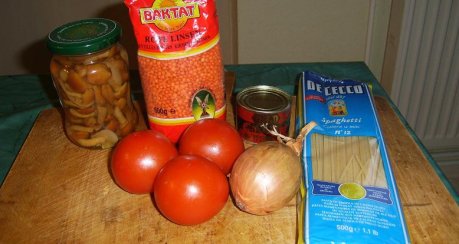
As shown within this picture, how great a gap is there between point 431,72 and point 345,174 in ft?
3.61

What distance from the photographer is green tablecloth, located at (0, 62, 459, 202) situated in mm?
1130

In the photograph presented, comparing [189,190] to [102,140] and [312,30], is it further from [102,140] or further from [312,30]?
[312,30]

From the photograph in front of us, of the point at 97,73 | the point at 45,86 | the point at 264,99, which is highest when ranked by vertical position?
the point at 97,73

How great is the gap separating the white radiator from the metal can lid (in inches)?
33.0

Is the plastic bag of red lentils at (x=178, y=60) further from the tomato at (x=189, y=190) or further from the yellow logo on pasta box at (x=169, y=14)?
the tomato at (x=189, y=190)

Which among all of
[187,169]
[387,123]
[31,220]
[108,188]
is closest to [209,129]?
[187,169]

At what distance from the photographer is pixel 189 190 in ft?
2.21

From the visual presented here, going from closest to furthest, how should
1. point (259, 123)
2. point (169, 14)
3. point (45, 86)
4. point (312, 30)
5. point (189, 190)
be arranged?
point (189, 190) → point (169, 14) → point (259, 123) → point (45, 86) → point (312, 30)

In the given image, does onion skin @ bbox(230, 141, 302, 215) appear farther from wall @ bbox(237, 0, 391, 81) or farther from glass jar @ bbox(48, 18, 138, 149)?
wall @ bbox(237, 0, 391, 81)

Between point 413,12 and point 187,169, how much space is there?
1.22 meters

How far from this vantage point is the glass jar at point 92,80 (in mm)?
788

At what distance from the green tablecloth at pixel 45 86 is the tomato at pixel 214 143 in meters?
0.43

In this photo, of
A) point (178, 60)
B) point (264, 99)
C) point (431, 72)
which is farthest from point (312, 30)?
point (178, 60)

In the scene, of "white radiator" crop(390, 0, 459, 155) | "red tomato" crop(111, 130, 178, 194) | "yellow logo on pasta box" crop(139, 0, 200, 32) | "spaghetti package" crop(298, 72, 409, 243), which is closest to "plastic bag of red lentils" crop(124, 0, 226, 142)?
"yellow logo on pasta box" crop(139, 0, 200, 32)
